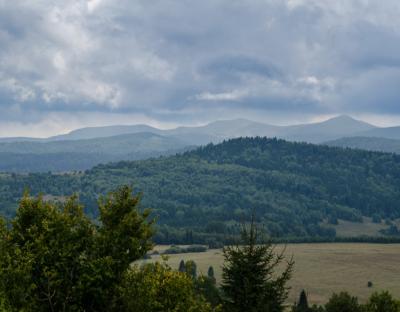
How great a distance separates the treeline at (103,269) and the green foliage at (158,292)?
0.06 metres

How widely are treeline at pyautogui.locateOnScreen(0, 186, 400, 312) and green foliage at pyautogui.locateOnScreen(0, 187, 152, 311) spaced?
54mm

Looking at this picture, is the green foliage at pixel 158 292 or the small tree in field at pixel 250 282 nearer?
the green foliage at pixel 158 292

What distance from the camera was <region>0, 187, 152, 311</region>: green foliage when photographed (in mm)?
32469

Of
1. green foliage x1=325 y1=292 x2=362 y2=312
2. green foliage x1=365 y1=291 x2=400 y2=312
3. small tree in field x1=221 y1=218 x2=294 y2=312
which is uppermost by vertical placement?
small tree in field x1=221 y1=218 x2=294 y2=312

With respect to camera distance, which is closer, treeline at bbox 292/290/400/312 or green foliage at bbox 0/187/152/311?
green foliage at bbox 0/187/152/311

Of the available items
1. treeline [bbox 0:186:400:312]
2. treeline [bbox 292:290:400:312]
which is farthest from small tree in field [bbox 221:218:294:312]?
treeline [bbox 292:290:400:312]

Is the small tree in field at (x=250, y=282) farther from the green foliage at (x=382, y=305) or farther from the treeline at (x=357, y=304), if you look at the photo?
the green foliage at (x=382, y=305)

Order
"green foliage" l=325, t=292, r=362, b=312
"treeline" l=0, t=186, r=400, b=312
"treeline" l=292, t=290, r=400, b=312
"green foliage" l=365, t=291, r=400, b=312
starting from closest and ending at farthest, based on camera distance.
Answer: "treeline" l=0, t=186, r=400, b=312 → "green foliage" l=365, t=291, r=400, b=312 → "treeline" l=292, t=290, r=400, b=312 → "green foliage" l=325, t=292, r=362, b=312

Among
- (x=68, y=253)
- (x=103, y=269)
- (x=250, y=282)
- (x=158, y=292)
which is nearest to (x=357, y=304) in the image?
(x=250, y=282)

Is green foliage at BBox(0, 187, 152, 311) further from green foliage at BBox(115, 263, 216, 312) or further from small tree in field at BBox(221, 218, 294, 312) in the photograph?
small tree in field at BBox(221, 218, 294, 312)

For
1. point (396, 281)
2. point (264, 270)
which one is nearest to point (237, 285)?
point (264, 270)

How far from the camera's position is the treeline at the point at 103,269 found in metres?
32.6

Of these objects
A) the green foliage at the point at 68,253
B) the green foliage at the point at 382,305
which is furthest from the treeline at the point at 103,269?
the green foliage at the point at 382,305

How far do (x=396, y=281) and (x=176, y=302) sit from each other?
551 ft
